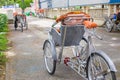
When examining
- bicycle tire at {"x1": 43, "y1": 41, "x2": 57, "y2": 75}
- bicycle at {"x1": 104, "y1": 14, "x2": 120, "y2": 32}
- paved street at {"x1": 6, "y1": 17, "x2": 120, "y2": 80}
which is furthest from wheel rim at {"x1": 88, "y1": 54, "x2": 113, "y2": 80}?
bicycle at {"x1": 104, "y1": 14, "x2": 120, "y2": 32}

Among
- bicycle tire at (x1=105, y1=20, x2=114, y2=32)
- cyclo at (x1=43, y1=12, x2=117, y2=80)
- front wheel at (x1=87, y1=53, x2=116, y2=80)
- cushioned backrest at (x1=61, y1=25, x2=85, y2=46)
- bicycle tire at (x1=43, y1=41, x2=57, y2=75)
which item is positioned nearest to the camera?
front wheel at (x1=87, y1=53, x2=116, y2=80)

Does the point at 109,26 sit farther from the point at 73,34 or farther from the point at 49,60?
the point at 73,34

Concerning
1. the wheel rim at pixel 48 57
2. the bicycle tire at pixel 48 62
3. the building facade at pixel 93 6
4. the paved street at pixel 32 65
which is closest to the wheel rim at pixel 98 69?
the paved street at pixel 32 65

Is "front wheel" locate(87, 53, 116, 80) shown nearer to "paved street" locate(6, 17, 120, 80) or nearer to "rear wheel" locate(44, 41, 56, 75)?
"paved street" locate(6, 17, 120, 80)

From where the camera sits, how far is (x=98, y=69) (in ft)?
16.1

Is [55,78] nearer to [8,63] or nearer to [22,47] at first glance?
[8,63]

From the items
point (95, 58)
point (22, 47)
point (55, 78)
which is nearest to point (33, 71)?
point (55, 78)

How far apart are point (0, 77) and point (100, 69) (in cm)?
225

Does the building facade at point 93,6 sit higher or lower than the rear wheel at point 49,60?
higher

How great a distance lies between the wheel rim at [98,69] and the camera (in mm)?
4637

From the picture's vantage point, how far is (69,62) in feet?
20.2

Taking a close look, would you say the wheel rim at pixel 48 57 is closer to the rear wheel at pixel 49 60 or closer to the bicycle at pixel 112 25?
the rear wheel at pixel 49 60

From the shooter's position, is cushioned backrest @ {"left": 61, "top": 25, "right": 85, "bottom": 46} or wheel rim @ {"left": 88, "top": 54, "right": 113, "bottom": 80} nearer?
wheel rim @ {"left": 88, "top": 54, "right": 113, "bottom": 80}

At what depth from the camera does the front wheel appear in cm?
459
